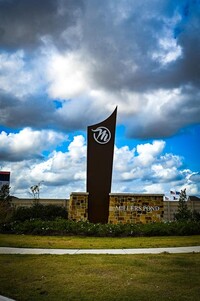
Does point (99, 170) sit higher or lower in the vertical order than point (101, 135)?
lower

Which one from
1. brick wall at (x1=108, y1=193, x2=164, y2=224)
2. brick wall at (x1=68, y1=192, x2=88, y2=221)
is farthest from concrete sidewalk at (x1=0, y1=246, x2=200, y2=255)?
brick wall at (x1=68, y1=192, x2=88, y2=221)

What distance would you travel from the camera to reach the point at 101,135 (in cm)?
1994

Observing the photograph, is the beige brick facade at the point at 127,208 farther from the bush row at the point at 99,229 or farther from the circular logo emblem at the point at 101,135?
the bush row at the point at 99,229

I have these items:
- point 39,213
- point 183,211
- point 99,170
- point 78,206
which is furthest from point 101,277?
point 183,211

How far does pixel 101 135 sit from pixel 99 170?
2004 mm

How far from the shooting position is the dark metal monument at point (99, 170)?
64.2 feet

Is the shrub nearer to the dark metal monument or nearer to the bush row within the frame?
the dark metal monument

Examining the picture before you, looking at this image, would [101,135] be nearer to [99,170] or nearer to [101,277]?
[99,170]

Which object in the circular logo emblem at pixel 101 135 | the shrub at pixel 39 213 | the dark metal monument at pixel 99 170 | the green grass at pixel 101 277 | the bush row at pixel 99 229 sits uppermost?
the circular logo emblem at pixel 101 135

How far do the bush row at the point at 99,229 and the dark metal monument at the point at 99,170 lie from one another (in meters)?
3.86

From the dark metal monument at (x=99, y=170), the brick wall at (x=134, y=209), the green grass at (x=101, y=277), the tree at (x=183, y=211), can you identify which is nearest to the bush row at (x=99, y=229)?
the brick wall at (x=134, y=209)

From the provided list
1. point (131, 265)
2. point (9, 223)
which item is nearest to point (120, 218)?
point (9, 223)

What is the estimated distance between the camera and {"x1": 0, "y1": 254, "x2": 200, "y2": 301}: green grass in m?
5.44

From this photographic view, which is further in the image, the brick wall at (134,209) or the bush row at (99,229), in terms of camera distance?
the brick wall at (134,209)
